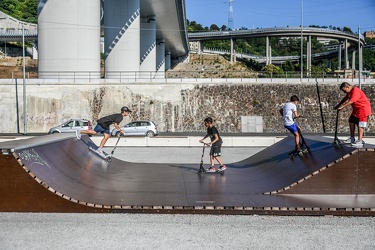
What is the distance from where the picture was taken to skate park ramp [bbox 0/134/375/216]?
29.0 ft

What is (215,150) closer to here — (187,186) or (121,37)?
(187,186)

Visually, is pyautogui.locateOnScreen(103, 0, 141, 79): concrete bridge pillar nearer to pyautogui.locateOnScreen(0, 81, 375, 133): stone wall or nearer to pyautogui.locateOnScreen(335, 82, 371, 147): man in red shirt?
pyautogui.locateOnScreen(0, 81, 375, 133): stone wall

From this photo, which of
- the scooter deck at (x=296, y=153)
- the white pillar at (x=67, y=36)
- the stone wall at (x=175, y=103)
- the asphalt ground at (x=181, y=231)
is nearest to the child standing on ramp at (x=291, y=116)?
the scooter deck at (x=296, y=153)

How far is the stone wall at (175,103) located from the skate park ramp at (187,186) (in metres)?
26.6

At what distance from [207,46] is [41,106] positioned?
13708 cm

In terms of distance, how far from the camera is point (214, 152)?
1379 centimetres

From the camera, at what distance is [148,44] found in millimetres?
60250

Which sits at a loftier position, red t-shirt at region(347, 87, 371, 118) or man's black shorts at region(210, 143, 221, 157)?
red t-shirt at region(347, 87, 371, 118)

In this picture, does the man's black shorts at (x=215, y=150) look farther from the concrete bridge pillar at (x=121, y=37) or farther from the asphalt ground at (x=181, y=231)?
the concrete bridge pillar at (x=121, y=37)

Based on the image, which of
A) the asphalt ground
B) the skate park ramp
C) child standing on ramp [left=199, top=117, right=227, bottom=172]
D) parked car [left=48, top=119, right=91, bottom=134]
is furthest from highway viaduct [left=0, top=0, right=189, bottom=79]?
the asphalt ground

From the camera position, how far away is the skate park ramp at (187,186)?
884 cm

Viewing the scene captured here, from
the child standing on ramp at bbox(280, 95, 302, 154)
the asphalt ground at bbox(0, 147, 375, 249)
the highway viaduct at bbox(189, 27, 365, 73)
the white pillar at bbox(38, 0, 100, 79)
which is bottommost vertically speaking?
the asphalt ground at bbox(0, 147, 375, 249)

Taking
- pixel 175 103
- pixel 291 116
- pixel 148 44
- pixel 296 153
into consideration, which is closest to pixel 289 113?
pixel 291 116

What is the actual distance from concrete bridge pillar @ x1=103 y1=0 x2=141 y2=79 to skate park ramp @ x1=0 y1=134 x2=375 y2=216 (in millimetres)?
31526
